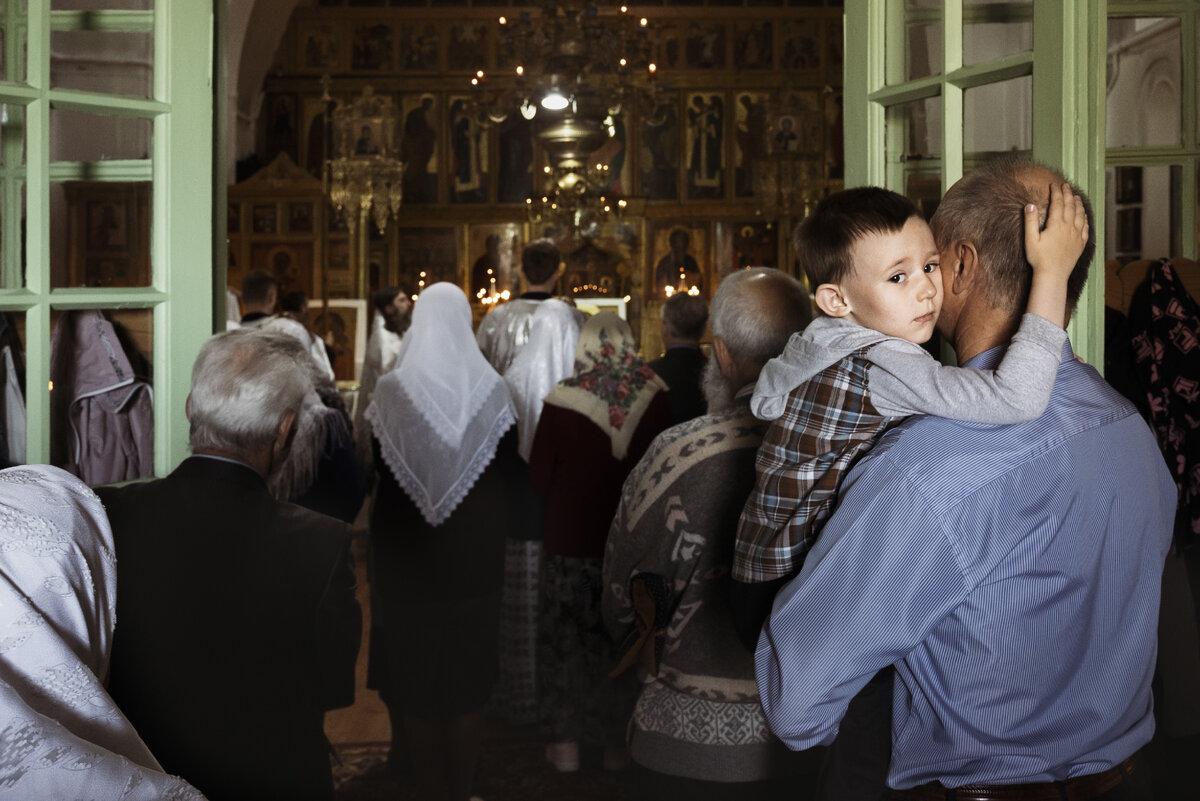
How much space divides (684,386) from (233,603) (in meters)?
2.65

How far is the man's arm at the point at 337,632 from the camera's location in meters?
2.16

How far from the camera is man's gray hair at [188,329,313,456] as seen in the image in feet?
7.04

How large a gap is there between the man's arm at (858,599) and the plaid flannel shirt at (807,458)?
6cm

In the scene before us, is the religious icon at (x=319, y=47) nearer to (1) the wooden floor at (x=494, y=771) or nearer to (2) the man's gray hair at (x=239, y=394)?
(1) the wooden floor at (x=494, y=771)

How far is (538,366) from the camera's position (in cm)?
512

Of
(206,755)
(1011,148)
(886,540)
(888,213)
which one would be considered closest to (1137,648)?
(886,540)

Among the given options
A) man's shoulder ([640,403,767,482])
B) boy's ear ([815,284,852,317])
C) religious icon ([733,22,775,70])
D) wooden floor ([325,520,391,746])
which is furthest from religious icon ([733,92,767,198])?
boy's ear ([815,284,852,317])

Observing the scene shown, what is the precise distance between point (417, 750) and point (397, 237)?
11.9 meters

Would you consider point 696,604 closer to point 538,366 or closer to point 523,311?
point 538,366

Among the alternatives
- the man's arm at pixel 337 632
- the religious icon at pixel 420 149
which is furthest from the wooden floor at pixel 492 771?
the religious icon at pixel 420 149

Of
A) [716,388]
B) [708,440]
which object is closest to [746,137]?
[716,388]

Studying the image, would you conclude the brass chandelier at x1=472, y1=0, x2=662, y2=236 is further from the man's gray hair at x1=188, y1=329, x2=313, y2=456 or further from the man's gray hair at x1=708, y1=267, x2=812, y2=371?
the man's gray hair at x1=188, y1=329, x2=313, y2=456

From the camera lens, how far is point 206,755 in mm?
2033

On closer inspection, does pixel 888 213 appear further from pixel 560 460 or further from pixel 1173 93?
pixel 560 460
